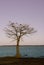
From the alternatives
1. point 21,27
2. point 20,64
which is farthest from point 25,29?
point 20,64

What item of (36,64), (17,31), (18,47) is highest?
(17,31)

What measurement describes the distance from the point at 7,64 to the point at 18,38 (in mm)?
9593

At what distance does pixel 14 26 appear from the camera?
3512cm

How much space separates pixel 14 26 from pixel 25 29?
5.60 feet

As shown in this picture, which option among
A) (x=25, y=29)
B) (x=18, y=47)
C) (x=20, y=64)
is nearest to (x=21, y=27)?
(x=25, y=29)

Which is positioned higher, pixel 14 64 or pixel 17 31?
pixel 17 31

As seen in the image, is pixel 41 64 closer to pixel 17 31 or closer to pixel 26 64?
pixel 26 64

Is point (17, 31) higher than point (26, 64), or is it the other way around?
point (17, 31)

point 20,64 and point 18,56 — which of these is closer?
point 20,64

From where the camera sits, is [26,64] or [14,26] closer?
[26,64]

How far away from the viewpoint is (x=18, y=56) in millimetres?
34562

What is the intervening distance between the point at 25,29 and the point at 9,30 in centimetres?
256

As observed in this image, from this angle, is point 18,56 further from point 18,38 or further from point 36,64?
point 36,64

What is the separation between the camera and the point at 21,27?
35031 millimetres
